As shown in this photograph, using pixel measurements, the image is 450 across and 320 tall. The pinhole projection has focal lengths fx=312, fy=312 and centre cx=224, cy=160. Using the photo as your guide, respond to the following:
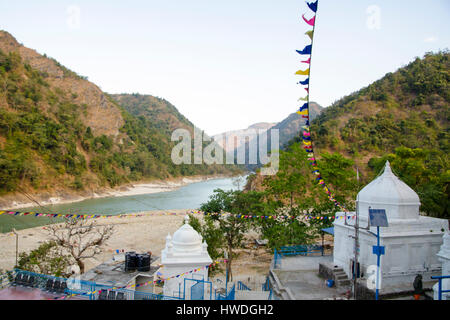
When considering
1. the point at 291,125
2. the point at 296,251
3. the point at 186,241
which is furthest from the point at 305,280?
the point at 291,125

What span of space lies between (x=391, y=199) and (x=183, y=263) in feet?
24.9

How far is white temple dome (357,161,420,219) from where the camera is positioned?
11.0 metres

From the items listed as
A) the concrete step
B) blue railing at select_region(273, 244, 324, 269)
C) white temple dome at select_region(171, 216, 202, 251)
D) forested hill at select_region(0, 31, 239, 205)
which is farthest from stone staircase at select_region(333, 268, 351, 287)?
forested hill at select_region(0, 31, 239, 205)

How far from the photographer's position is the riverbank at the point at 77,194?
37250mm

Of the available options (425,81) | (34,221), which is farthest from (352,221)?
(425,81)

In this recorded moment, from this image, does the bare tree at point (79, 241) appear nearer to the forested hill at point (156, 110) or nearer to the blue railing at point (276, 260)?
the blue railing at point (276, 260)

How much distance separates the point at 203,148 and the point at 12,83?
65436 mm

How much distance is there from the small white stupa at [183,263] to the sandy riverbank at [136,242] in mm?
5453

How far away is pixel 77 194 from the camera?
157 feet

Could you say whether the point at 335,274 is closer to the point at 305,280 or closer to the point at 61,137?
the point at 305,280

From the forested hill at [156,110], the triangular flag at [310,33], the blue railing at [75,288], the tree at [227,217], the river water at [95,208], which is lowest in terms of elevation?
the river water at [95,208]

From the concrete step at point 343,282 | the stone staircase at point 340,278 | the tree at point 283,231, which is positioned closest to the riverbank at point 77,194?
the tree at point 283,231

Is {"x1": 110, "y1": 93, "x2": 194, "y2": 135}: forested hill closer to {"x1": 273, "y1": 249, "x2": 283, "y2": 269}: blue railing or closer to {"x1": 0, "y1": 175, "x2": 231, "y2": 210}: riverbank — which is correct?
{"x1": 0, "y1": 175, "x2": 231, "y2": 210}: riverbank

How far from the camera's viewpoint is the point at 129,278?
11211 millimetres
